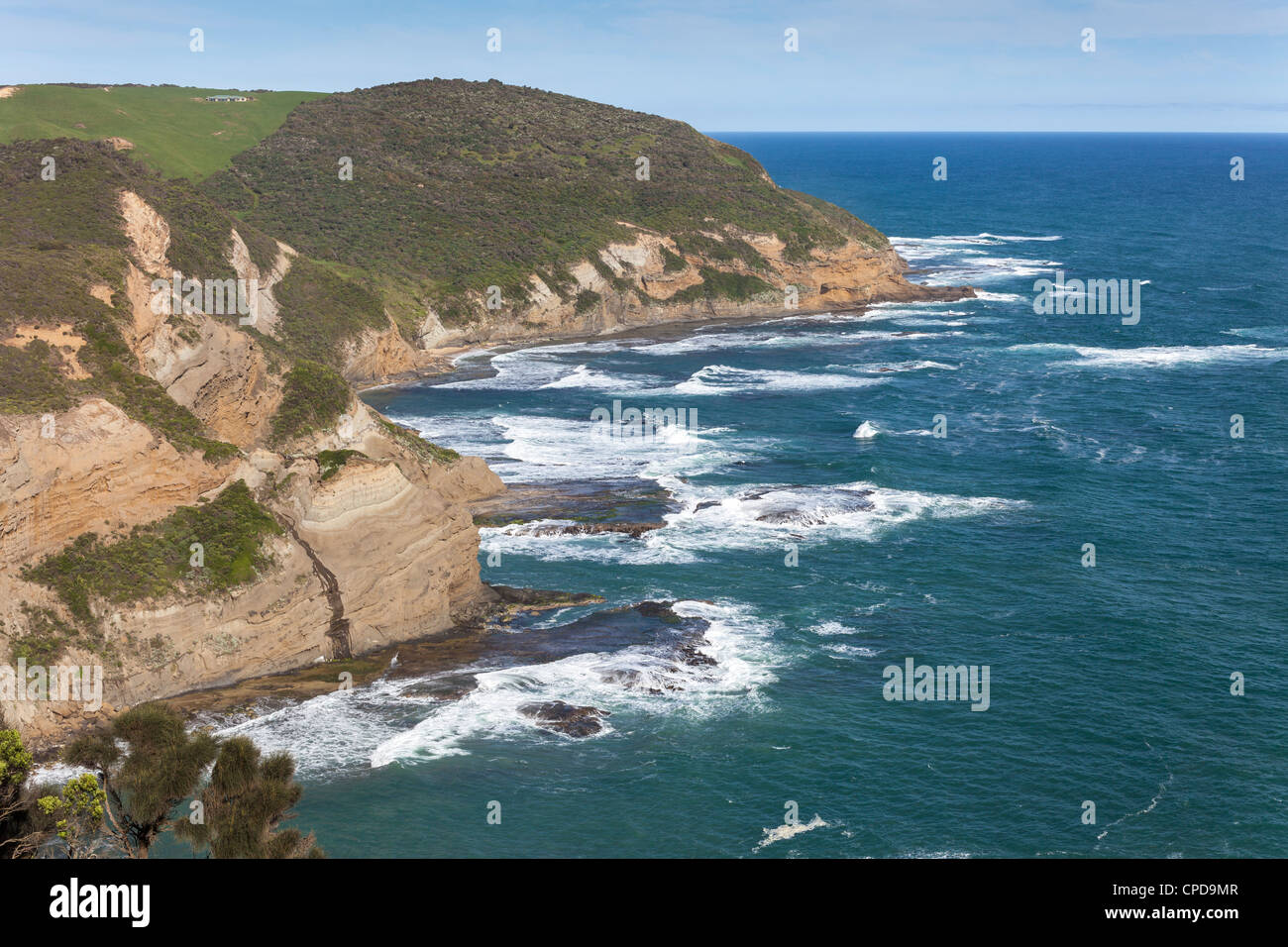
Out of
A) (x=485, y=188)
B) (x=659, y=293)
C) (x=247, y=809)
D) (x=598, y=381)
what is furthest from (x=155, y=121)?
(x=247, y=809)

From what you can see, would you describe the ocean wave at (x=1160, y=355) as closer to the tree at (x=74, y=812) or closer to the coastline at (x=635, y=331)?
the coastline at (x=635, y=331)

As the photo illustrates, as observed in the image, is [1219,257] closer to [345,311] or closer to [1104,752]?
[345,311]

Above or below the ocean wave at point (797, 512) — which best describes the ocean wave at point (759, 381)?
above

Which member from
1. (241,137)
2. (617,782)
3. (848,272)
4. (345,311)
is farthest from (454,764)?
(241,137)

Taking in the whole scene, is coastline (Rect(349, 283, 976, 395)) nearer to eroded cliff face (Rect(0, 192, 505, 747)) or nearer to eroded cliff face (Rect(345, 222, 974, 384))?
eroded cliff face (Rect(345, 222, 974, 384))

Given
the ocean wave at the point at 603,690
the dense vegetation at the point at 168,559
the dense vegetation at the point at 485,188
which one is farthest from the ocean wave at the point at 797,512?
the dense vegetation at the point at 485,188

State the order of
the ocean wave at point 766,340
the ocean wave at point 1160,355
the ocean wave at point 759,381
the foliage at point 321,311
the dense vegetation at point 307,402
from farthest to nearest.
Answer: the ocean wave at point 766,340
the ocean wave at point 1160,355
the ocean wave at point 759,381
the foliage at point 321,311
the dense vegetation at point 307,402

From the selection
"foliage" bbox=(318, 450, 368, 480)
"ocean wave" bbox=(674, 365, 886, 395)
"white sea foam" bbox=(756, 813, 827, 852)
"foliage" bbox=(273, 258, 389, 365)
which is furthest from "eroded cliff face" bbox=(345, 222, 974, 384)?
"white sea foam" bbox=(756, 813, 827, 852)
